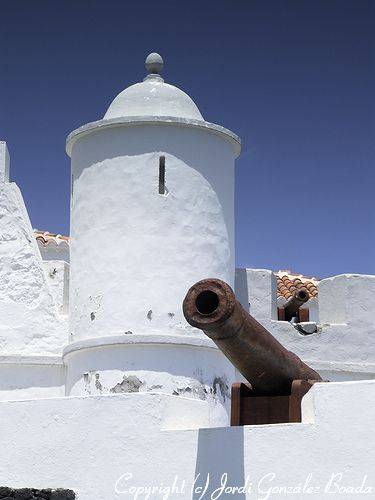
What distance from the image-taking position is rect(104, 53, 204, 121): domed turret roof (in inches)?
515

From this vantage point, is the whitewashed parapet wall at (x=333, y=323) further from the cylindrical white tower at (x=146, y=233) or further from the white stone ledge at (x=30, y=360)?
the white stone ledge at (x=30, y=360)

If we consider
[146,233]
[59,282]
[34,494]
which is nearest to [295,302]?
[146,233]

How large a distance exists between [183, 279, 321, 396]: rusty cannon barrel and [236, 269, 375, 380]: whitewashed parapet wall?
13.8 ft

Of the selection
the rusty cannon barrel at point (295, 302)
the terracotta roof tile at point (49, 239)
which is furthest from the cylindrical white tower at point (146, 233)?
the terracotta roof tile at point (49, 239)

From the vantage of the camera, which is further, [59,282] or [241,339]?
[59,282]

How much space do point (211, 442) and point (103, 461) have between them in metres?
1.13

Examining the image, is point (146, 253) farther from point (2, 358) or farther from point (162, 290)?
point (2, 358)

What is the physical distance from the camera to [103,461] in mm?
9570

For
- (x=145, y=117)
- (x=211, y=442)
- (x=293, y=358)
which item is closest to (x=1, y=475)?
(x=211, y=442)

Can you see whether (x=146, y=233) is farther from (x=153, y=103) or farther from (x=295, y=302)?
(x=295, y=302)

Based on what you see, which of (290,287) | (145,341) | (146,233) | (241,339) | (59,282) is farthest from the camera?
(290,287)

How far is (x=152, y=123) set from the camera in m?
12.8

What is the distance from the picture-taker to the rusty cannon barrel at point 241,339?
27.2 ft

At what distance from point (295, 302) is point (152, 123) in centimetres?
336
